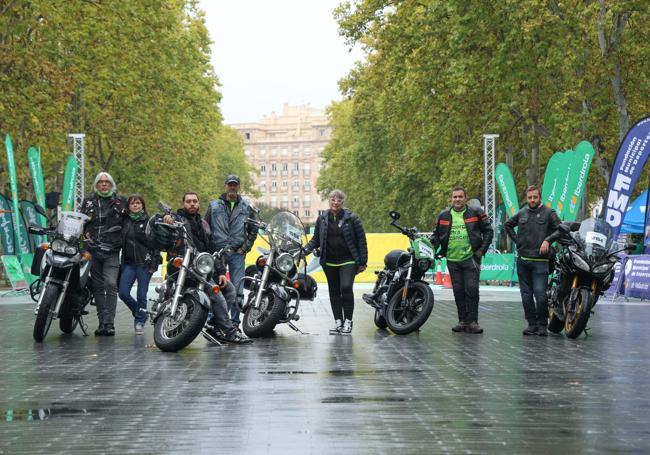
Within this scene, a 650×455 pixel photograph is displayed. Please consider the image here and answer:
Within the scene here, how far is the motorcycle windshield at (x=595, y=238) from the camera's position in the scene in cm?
1497

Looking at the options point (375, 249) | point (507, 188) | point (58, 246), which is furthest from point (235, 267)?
point (375, 249)

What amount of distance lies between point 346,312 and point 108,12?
19.9m

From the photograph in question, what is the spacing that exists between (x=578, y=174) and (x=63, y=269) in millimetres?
17385

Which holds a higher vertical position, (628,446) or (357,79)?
(357,79)

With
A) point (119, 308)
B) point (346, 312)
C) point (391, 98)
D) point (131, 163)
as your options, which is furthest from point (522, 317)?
point (131, 163)

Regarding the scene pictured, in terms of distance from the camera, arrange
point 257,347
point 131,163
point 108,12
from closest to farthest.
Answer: point 257,347, point 108,12, point 131,163

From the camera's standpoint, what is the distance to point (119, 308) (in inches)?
901

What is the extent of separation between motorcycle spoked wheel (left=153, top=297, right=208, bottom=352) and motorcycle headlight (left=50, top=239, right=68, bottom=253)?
1.74 m

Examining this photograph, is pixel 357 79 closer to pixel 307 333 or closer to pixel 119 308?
pixel 119 308

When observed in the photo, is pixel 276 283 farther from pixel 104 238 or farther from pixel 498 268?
pixel 498 268

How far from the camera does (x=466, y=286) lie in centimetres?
1552

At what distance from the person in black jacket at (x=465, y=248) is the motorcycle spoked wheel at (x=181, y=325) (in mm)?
4125

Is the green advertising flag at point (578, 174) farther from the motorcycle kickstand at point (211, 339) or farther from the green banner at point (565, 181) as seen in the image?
the motorcycle kickstand at point (211, 339)

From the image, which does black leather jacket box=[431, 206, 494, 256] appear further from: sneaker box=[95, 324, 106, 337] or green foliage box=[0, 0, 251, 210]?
green foliage box=[0, 0, 251, 210]
